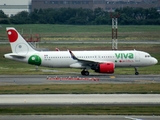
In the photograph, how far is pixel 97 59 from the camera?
5634cm

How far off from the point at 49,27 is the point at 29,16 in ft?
61.6

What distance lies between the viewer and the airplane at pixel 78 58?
55906 mm

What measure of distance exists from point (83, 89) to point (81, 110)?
1038cm

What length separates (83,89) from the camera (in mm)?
41562

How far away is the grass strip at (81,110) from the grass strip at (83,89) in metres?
7.44

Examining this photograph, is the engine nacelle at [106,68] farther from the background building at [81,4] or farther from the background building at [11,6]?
the background building at [11,6]

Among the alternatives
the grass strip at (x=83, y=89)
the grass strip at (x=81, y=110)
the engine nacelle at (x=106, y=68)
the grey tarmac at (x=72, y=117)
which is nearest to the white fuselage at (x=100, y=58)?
the engine nacelle at (x=106, y=68)

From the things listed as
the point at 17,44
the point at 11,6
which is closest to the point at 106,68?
the point at 17,44

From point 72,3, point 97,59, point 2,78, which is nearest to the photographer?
point 2,78

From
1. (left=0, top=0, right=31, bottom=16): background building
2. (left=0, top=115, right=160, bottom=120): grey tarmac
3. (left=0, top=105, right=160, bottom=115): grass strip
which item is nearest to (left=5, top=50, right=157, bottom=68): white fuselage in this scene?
(left=0, top=105, right=160, bottom=115): grass strip

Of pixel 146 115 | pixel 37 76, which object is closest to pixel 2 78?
pixel 37 76

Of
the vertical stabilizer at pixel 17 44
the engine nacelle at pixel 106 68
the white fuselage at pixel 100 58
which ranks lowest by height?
the engine nacelle at pixel 106 68

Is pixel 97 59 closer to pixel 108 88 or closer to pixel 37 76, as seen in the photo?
pixel 37 76

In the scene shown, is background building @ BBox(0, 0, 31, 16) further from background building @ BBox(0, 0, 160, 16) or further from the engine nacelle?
the engine nacelle
